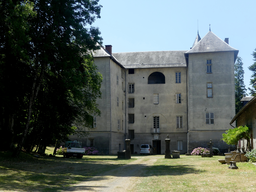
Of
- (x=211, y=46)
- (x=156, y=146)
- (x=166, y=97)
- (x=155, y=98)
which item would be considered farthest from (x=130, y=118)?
(x=211, y=46)

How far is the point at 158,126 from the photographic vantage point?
164 ft

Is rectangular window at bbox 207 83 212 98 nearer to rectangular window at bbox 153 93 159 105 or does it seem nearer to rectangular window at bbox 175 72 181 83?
rectangular window at bbox 175 72 181 83

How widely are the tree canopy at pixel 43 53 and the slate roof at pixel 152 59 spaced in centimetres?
2687

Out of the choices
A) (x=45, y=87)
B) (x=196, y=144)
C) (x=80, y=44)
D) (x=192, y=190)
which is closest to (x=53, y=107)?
(x=45, y=87)

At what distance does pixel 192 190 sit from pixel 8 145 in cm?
1894

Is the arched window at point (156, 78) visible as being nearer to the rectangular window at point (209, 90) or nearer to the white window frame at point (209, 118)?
the rectangular window at point (209, 90)

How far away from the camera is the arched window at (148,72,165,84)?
Answer: 51562 mm

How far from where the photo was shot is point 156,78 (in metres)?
51.7

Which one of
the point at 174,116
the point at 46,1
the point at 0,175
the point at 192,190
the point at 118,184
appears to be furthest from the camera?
the point at 174,116

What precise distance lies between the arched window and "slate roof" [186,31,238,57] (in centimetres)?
809

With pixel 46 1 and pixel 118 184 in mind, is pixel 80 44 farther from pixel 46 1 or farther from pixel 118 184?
pixel 118 184

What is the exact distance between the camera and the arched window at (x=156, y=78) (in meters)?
51.6

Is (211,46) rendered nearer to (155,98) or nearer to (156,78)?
(156,78)

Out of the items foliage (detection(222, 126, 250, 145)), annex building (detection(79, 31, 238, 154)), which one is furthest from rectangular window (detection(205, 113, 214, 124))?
foliage (detection(222, 126, 250, 145))
